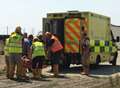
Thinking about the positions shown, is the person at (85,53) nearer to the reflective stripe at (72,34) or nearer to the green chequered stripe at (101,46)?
the reflective stripe at (72,34)

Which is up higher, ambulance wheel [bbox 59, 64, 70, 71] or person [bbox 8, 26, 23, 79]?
person [bbox 8, 26, 23, 79]

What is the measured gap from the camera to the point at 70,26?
65.4 ft

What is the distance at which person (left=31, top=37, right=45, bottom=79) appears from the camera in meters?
16.4

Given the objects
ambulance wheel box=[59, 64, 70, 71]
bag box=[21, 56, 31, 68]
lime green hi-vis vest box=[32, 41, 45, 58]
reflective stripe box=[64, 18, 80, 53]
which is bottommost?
ambulance wheel box=[59, 64, 70, 71]

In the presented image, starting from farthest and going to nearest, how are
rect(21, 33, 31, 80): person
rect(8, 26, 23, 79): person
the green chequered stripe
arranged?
the green chequered stripe, rect(21, 33, 31, 80): person, rect(8, 26, 23, 79): person

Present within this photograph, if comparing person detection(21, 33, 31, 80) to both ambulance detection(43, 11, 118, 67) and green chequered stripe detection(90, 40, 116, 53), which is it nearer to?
ambulance detection(43, 11, 118, 67)

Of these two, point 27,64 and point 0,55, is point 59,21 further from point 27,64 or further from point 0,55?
point 0,55

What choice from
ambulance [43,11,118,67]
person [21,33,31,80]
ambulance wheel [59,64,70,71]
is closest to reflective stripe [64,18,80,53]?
ambulance [43,11,118,67]

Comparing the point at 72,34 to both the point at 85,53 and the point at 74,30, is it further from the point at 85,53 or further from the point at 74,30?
the point at 85,53

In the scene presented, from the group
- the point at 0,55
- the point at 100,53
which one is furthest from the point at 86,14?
the point at 0,55

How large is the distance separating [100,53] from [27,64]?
6103 millimetres

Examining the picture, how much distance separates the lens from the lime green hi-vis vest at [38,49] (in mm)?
16672

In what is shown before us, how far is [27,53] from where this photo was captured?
674 inches

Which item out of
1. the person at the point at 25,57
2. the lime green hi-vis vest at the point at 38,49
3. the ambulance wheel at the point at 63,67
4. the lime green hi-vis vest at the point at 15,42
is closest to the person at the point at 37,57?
the lime green hi-vis vest at the point at 38,49
